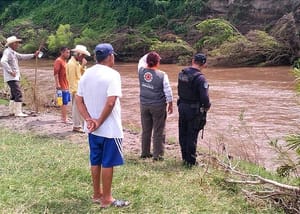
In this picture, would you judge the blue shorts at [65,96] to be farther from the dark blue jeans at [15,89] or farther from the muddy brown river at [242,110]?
the muddy brown river at [242,110]

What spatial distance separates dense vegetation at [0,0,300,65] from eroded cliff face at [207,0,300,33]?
0.08m

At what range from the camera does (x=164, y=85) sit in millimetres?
7074

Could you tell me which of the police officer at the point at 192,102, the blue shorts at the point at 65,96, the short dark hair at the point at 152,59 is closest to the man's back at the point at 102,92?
the police officer at the point at 192,102

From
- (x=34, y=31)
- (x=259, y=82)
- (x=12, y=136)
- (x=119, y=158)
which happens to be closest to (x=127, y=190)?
Answer: (x=119, y=158)

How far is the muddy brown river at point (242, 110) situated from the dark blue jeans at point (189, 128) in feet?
1.38

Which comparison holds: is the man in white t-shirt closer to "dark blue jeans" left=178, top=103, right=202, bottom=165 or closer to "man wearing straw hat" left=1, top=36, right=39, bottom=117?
"dark blue jeans" left=178, top=103, right=202, bottom=165

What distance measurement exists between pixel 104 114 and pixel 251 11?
27.0 meters

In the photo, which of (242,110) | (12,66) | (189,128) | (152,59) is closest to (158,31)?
(242,110)

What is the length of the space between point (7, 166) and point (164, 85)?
2.33 meters

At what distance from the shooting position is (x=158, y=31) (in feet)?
106

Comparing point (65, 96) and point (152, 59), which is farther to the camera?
point (65, 96)

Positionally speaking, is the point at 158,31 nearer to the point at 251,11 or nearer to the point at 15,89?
the point at 251,11

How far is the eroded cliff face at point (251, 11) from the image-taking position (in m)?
29.0

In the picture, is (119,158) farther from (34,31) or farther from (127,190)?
(34,31)
